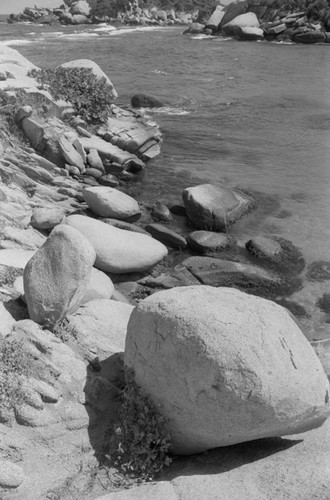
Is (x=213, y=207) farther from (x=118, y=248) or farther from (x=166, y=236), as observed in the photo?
(x=118, y=248)

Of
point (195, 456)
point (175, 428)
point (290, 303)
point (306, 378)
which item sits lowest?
point (290, 303)

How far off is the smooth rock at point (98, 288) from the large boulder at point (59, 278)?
45.7 inches

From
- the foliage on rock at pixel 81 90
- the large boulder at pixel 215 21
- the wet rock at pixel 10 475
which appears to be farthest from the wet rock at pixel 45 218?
the large boulder at pixel 215 21

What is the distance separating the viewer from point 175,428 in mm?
7141

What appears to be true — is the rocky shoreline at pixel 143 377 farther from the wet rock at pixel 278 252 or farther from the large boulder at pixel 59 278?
the wet rock at pixel 278 252

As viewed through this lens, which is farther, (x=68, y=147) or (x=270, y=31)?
(x=270, y=31)

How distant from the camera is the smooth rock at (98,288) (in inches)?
406

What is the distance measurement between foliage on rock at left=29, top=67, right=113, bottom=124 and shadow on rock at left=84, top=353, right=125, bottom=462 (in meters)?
15.9

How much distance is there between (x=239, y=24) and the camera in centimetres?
6662

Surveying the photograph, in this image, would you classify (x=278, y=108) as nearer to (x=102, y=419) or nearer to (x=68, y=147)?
(x=68, y=147)

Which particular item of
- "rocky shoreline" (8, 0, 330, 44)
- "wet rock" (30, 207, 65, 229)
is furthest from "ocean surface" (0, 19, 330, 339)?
"rocky shoreline" (8, 0, 330, 44)

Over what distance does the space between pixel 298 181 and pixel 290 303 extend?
7.92 meters

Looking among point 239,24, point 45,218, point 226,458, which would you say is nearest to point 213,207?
point 45,218

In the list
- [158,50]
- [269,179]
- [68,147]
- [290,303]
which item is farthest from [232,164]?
[158,50]
